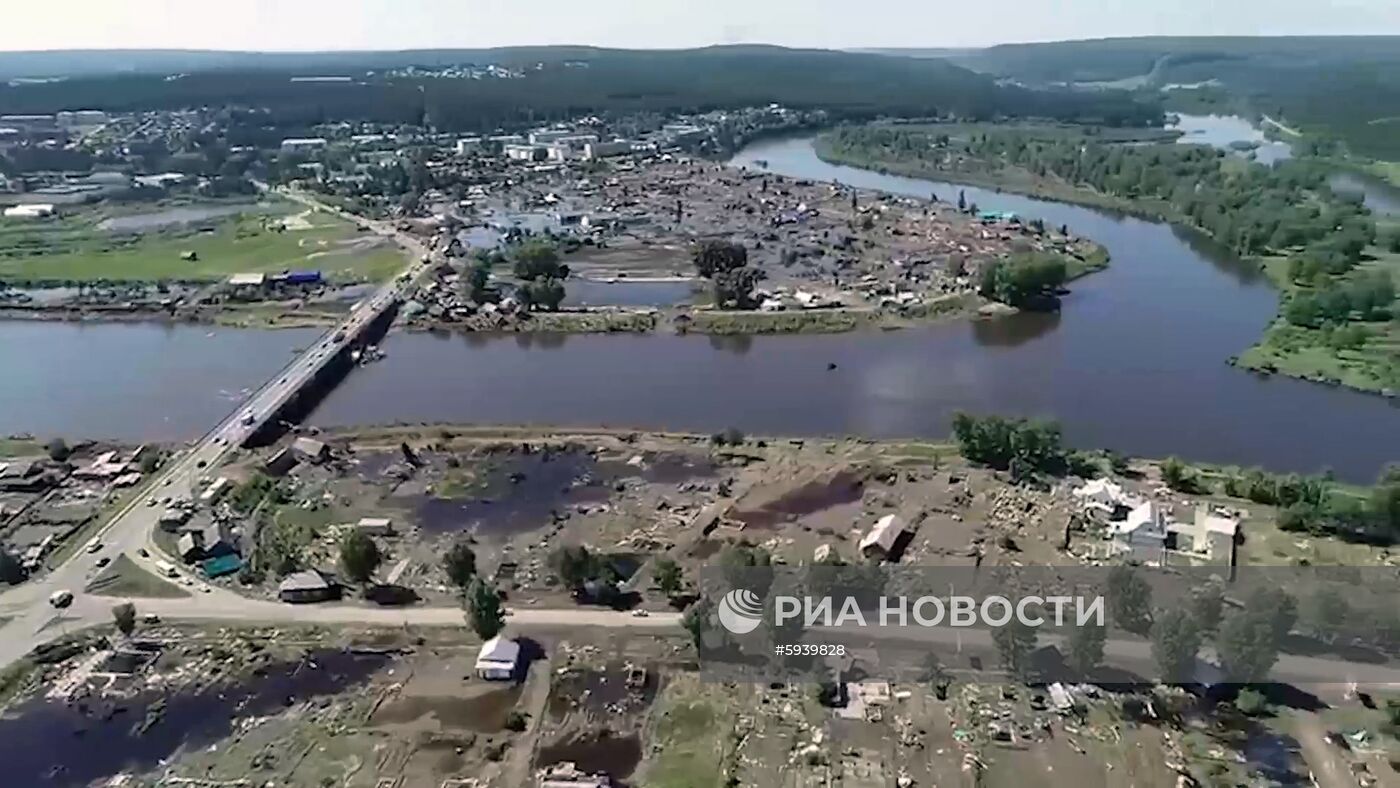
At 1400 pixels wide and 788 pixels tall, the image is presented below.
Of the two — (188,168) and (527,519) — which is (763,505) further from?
(188,168)

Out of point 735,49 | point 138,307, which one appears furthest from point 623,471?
point 735,49

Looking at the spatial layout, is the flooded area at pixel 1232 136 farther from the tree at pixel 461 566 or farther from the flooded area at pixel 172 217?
the tree at pixel 461 566

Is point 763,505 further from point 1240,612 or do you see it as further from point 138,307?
point 138,307

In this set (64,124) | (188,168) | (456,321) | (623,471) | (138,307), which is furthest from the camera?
(64,124)

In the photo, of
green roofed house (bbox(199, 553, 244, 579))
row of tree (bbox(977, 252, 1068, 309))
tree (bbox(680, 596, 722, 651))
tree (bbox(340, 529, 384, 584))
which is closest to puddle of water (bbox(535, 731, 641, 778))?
tree (bbox(680, 596, 722, 651))

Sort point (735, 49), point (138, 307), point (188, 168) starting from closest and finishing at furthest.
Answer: point (138, 307) < point (188, 168) < point (735, 49)

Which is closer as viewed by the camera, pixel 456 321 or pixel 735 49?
pixel 456 321
